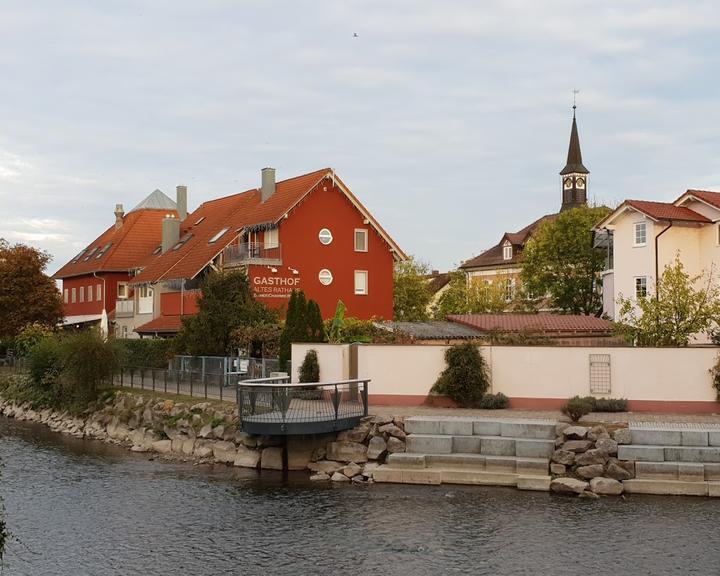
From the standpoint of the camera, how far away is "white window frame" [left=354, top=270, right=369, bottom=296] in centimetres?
5625

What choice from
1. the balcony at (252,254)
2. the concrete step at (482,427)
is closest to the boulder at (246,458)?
the concrete step at (482,427)

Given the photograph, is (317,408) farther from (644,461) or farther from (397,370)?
(644,461)

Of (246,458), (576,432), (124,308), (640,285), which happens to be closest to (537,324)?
(640,285)

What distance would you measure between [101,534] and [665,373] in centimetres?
1907

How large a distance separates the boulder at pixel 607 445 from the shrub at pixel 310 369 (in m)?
11.7

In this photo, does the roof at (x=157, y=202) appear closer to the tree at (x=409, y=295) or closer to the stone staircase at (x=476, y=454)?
the tree at (x=409, y=295)

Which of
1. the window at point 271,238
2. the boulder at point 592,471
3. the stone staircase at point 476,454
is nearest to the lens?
the boulder at point 592,471

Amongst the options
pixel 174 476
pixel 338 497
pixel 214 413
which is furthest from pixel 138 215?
pixel 338 497

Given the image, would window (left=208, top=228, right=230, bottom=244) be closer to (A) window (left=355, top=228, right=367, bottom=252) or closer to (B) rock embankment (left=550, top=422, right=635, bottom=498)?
(A) window (left=355, top=228, right=367, bottom=252)

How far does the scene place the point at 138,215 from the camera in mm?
74562

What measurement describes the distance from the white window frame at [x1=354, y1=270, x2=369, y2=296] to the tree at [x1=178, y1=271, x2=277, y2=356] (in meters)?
12.1

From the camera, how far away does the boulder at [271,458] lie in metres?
29.1

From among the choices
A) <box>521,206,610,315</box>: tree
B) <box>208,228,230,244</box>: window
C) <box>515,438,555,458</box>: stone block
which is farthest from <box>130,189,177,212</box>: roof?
<box>515,438,555,458</box>: stone block

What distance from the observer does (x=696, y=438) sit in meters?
25.1
